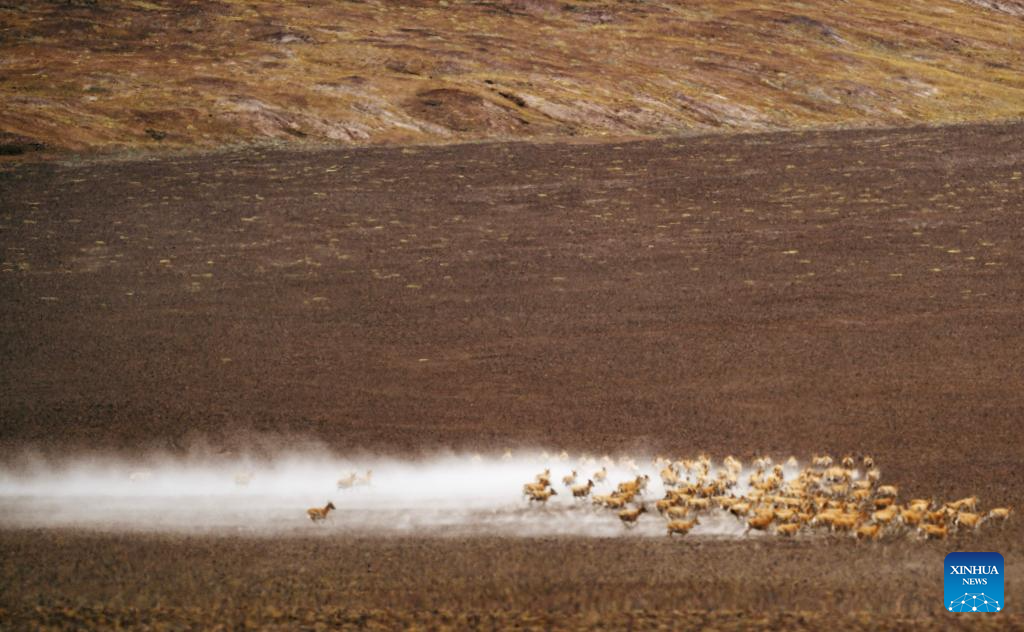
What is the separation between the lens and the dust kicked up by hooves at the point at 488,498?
16.7 meters

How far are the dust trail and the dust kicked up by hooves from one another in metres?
0.03

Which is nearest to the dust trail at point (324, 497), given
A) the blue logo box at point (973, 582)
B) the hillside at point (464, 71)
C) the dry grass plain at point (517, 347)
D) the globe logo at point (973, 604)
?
the dry grass plain at point (517, 347)

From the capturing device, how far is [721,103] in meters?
61.8

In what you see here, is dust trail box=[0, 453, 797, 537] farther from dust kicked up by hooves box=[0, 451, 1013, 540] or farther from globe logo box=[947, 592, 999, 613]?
globe logo box=[947, 592, 999, 613]

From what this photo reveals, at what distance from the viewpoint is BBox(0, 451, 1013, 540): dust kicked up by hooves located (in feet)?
54.9

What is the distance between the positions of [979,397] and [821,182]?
69.5 ft

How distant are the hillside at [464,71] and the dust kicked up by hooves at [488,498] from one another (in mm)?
33527

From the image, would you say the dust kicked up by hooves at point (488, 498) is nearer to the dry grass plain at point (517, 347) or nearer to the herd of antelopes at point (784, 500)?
the herd of antelopes at point (784, 500)

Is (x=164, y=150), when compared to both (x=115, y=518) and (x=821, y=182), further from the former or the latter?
(x=115, y=518)

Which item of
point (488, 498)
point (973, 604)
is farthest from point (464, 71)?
point (973, 604)

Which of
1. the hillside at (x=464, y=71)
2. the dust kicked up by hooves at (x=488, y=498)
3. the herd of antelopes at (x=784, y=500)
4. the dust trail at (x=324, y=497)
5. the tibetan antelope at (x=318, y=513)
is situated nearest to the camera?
the herd of antelopes at (x=784, y=500)

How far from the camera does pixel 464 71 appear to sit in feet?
217

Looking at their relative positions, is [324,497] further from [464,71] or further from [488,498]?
[464,71]

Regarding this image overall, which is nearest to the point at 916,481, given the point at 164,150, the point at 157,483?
the point at 157,483
